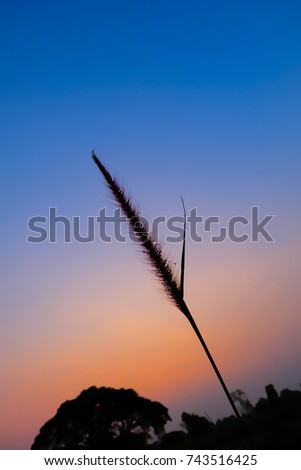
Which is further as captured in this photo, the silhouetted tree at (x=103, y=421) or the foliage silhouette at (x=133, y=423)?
the silhouetted tree at (x=103, y=421)

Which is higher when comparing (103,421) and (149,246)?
(149,246)

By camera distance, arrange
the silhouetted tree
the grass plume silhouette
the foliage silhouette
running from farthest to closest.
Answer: the silhouetted tree, the foliage silhouette, the grass plume silhouette

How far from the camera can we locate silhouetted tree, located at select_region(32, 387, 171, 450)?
9094 millimetres

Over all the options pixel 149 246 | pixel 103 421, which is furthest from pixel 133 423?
pixel 149 246

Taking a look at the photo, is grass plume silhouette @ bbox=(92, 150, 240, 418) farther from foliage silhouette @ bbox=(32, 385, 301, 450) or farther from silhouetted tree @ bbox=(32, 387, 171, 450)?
silhouetted tree @ bbox=(32, 387, 171, 450)

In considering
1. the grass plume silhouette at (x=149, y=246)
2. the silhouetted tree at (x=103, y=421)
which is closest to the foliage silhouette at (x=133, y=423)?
the silhouetted tree at (x=103, y=421)

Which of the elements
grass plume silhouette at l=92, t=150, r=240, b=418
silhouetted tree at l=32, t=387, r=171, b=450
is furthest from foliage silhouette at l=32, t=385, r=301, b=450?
grass plume silhouette at l=92, t=150, r=240, b=418

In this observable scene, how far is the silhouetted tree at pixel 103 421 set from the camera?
909cm

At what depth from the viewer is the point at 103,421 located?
9.86m

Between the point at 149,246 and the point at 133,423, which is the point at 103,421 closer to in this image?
the point at 133,423

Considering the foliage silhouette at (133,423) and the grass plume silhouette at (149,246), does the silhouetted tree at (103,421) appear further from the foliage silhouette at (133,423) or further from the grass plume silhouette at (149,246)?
the grass plume silhouette at (149,246)
